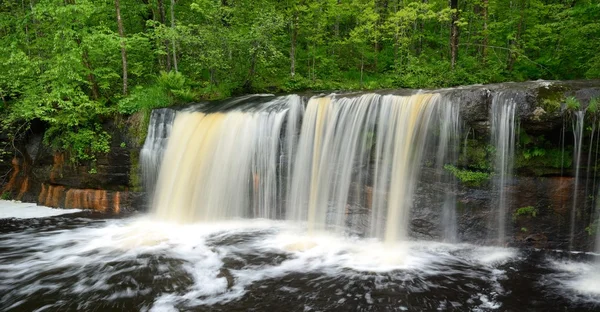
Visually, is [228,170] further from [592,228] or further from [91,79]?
[592,228]

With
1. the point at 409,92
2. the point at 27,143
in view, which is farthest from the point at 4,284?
the point at 409,92

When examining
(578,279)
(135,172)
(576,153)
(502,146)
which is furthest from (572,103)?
(135,172)

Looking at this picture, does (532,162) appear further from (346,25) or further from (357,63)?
(346,25)

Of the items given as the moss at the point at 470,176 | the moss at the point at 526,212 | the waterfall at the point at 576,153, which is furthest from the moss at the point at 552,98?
the moss at the point at 526,212

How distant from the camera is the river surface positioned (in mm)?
5312

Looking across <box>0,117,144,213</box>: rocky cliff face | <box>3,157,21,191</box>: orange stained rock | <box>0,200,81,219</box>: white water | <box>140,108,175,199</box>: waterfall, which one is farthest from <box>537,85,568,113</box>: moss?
<box>3,157,21,191</box>: orange stained rock

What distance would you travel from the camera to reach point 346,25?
1983 cm

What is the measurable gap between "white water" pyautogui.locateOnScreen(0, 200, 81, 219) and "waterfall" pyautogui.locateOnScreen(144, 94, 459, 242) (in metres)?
2.84

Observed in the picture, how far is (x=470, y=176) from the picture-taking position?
24.0 ft

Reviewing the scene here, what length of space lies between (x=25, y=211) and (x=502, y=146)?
12021 millimetres

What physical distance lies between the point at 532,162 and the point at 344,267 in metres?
4.00

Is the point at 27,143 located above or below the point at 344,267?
above

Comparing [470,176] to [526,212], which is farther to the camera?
[470,176]

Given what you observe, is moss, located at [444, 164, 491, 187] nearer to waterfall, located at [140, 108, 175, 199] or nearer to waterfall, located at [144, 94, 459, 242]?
waterfall, located at [144, 94, 459, 242]
